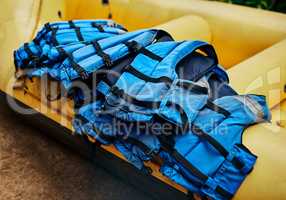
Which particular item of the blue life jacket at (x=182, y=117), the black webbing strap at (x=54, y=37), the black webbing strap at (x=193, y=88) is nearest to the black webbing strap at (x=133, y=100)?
the blue life jacket at (x=182, y=117)

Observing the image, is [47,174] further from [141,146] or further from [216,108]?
[216,108]

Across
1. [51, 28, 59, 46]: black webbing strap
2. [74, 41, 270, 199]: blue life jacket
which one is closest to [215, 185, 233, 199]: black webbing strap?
[74, 41, 270, 199]: blue life jacket

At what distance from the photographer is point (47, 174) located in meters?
1.41

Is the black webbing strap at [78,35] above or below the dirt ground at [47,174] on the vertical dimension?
above

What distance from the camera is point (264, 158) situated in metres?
0.85

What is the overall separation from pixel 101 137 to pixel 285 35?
1052 mm

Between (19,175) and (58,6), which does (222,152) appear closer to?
(19,175)

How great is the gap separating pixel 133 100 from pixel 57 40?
0.51 metres

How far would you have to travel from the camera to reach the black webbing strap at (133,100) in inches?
38.1

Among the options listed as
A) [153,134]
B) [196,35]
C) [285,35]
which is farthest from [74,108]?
[285,35]

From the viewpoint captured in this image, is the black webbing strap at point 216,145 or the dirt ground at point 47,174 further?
the dirt ground at point 47,174

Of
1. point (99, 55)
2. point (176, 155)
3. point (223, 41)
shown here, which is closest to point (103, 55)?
point (99, 55)

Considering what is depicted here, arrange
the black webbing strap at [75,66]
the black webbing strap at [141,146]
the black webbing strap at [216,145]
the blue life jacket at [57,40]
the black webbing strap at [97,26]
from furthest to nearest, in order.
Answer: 1. the black webbing strap at [97,26]
2. the blue life jacket at [57,40]
3. the black webbing strap at [75,66]
4. the black webbing strap at [141,146]
5. the black webbing strap at [216,145]

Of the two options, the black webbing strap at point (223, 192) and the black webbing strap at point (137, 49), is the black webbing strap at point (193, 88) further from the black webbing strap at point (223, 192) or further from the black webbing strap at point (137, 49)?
the black webbing strap at point (223, 192)
